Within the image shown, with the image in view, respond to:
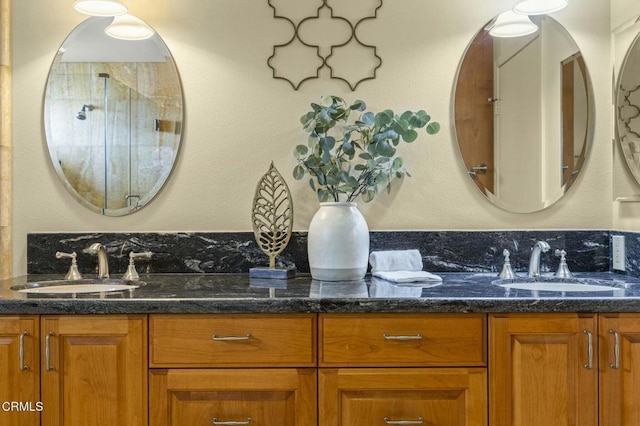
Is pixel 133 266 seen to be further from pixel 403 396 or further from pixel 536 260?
pixel 536 260

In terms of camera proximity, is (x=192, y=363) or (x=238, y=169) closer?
(x=192, y=363)

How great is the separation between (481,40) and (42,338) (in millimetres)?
1946

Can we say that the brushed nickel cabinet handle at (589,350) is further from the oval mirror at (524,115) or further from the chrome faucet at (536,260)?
the oval mirror at (524,115)

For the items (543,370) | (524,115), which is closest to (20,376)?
(543,370)

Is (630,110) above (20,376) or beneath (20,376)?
above

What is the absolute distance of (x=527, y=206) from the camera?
2307 millimetres

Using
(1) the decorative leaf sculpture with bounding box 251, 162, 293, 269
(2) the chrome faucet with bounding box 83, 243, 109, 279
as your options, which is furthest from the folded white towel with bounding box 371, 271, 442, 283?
(2) the chrome faucet with bounding box 83, 243, 109, 279

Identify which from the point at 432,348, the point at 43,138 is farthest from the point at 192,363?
the point at 43,138

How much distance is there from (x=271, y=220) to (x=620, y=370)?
130 centimetres

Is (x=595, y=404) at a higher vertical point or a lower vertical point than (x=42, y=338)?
lower

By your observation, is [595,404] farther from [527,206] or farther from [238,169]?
[238,169]

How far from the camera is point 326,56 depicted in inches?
91.2

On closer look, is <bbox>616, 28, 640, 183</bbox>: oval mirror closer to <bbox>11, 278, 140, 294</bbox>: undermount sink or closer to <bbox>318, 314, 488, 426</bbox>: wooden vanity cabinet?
<bbox>318, 314, 488, 426</bbox>: wooden vanity cabinet

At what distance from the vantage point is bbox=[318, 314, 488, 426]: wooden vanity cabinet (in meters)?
1.63
